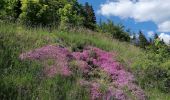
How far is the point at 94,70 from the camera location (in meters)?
13.8

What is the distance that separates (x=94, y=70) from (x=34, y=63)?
2.53m

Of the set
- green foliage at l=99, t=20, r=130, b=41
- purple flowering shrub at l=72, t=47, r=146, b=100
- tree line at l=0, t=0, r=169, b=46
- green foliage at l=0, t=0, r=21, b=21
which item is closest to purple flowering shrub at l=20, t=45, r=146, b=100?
purple flowering shrub at l=72, t=47, r=146, b=100

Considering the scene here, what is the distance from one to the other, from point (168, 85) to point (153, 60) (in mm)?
1667

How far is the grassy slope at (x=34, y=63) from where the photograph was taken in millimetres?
10250

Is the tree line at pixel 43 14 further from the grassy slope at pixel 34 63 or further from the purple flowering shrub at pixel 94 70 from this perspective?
the purple flowering shrub at pixel 94 70

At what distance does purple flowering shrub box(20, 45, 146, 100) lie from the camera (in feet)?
39.2

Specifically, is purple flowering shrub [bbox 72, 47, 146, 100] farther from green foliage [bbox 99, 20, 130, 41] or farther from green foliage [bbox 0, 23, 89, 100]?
green foliage [bbox 99, 20, 130, 41]

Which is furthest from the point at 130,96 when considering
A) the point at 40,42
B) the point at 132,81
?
the point at 40,42

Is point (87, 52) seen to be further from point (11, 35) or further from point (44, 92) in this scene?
point (44, 92)

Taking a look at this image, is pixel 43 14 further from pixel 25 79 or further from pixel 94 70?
pixel 25 79

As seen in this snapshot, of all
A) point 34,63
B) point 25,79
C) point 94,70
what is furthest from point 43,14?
point 25,79

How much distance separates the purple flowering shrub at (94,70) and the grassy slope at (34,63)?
1.33ft

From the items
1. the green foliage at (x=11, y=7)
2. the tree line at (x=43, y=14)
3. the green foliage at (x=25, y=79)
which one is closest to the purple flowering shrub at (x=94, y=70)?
the green foliage at (x=25, y=79)

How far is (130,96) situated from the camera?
12.3 metres
